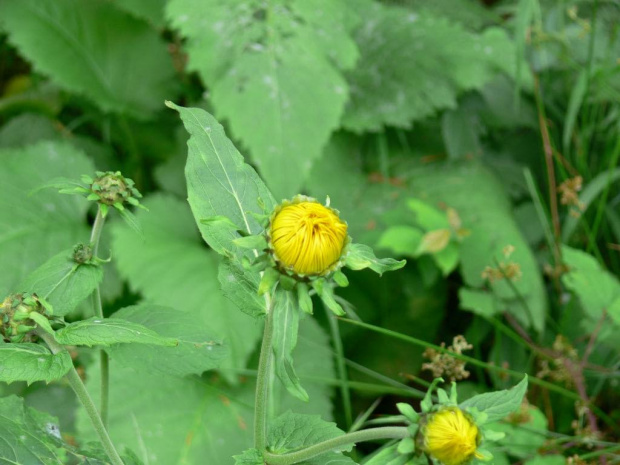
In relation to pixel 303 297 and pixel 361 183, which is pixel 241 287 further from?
pixel 361 183

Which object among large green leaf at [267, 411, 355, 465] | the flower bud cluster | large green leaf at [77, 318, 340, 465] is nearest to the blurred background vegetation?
large green leaf at [77, 318, 340, 465]

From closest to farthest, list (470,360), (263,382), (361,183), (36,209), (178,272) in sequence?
(263,382) → (470,360) → (178,272) → (36,209) → (361,183)

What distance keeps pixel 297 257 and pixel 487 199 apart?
123 cm

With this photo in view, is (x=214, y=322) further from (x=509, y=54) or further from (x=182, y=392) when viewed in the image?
(x=509, y=54)

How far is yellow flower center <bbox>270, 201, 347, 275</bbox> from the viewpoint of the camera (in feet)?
1.93

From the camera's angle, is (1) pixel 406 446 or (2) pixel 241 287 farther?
(2) pixel 241 287

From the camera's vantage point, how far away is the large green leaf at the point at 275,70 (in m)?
1.42

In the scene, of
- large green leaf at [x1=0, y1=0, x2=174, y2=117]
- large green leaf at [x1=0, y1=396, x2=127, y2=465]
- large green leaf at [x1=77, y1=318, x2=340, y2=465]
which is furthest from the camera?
large green leaf at [x1=0, y1=0, x2=174, y2=117]

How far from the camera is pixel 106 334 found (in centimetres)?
63

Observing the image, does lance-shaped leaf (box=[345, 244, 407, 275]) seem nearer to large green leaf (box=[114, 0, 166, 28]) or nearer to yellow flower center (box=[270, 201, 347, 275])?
yellow flower center (box=[270, 201, 347, 275])

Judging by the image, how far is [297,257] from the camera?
60 cm

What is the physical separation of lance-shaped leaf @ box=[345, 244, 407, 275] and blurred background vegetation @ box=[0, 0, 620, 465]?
0.37m

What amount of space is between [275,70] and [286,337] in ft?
3.29

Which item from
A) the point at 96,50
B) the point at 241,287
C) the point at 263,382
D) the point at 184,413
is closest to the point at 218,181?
the point at 241,287
